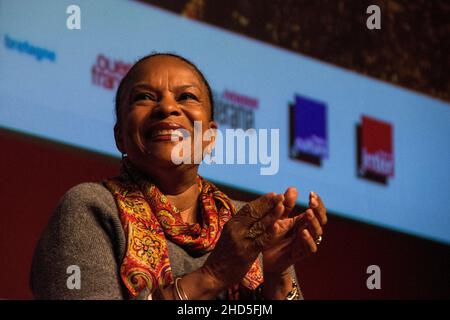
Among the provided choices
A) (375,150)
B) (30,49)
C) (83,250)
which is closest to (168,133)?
(83,250)

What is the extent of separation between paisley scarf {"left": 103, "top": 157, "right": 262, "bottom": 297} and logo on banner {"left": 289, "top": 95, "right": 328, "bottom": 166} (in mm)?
1301

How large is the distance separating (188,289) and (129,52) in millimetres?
1437

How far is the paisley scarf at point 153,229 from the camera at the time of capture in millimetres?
1465

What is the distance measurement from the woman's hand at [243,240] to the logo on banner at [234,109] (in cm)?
139

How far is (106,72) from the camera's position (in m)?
2.62

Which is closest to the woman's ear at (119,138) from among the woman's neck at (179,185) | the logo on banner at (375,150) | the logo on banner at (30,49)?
the woman's neck at (179,185)

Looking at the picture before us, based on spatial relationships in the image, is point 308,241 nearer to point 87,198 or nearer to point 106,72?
point 87,198

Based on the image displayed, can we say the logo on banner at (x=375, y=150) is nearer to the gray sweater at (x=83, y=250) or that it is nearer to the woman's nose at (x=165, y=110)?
the woman's nose at (x=165, y=110)

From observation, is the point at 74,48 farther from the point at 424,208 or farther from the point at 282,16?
the point at 424,208

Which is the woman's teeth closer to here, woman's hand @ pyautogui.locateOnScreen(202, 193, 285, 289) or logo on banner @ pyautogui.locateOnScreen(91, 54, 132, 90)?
woman's hand @ pyautogui.locateOnScreen(202, 193, 285, 289)

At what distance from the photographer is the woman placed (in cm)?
140

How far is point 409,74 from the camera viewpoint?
11.2 feet

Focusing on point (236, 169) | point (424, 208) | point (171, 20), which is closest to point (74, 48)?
point (171, 20)

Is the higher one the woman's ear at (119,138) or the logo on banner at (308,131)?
the logo on banner at (308,131)
